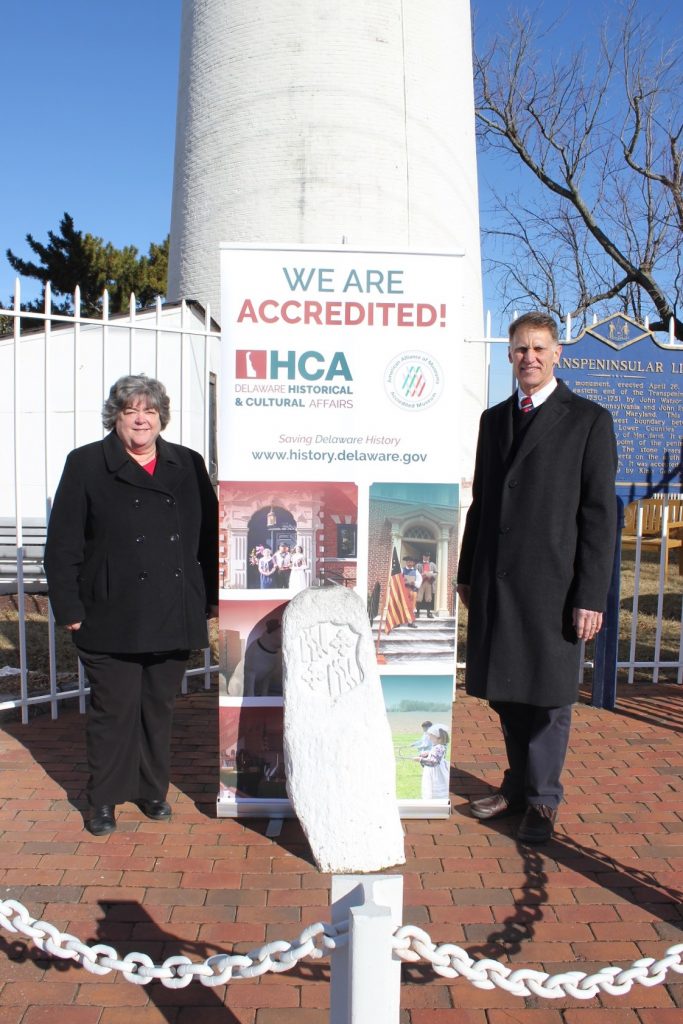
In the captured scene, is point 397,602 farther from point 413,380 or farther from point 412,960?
point 412,960

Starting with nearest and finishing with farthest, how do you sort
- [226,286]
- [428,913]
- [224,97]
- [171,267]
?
[428,913], [226,286], [224,97], [171,267]

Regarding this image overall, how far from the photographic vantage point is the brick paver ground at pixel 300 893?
8.09 ft

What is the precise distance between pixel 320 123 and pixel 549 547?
914 centimetres

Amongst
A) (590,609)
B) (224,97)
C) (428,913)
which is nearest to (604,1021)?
(428,913)

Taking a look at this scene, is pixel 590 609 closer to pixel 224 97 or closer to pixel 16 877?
pixel 16 877

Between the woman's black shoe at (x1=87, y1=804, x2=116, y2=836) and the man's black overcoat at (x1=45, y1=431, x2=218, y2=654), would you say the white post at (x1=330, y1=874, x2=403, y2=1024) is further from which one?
the woman's black shoe at (x1=87, y1=804, x2=116, y2=836)

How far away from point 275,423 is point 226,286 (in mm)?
644

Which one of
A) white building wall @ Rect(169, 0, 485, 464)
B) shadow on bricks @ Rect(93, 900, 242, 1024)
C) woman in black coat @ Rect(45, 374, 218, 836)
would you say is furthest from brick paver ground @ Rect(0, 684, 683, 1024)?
white building wall @ Rect(169, 0, 485, 464)

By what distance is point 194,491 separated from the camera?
3715 mm

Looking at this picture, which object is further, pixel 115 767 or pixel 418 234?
pixel 418 234

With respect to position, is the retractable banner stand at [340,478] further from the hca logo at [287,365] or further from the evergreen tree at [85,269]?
the evergreen tree at [85,269]

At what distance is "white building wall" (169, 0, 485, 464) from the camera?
1055 centimetres

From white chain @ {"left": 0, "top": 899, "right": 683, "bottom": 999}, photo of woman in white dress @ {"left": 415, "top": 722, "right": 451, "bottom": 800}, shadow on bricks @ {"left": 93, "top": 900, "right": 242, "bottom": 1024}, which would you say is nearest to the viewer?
white chain @ {"left": 0, "top": 899, "right": 683, "bottom": 999}

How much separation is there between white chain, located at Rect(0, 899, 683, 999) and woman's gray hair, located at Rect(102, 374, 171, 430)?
7.14ft
